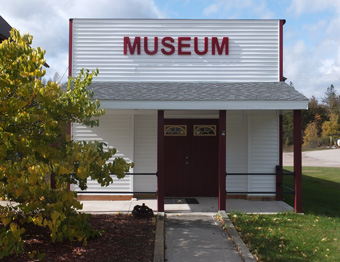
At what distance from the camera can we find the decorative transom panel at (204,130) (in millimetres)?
11023

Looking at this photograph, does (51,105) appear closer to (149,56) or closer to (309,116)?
(149,56)

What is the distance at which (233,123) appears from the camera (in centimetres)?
1080

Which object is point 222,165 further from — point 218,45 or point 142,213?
point 218,45

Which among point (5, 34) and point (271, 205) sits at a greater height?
point (5, 34)

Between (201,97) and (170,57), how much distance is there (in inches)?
98.9

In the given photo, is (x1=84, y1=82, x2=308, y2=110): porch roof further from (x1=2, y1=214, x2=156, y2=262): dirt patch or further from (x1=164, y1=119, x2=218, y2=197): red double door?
(x1=2, y1=214, x2=156, y2=262): dirt patch

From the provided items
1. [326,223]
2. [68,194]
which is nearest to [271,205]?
[326,223]

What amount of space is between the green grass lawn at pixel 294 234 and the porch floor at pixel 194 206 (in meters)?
0.66

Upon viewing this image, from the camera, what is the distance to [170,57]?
1060 centimetres

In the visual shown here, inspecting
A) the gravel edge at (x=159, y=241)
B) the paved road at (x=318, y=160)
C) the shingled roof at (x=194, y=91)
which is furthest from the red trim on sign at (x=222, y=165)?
the paved road at (x=318, y=160)

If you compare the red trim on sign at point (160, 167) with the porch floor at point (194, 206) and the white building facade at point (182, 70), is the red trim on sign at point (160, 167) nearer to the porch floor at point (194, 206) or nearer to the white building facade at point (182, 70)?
the porch floor at point (194, 206)

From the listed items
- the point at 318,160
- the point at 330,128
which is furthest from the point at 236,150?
the point at 330,128

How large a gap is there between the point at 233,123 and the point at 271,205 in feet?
8.57

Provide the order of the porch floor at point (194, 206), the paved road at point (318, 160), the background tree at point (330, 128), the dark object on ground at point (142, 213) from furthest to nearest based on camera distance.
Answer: the background tree at point (330, 128) < the paved road at point (318, 160) < the porch floor at point (194, 206) < the dark object on ground at point (142, 213)
